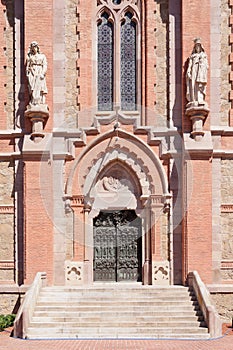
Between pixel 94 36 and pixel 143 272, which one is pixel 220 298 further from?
pixel 94 36

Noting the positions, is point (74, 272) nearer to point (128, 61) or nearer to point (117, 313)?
point (117, 313)

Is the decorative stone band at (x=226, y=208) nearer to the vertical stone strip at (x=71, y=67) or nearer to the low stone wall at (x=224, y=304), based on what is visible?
the low stone wall at (x=224, y=304)

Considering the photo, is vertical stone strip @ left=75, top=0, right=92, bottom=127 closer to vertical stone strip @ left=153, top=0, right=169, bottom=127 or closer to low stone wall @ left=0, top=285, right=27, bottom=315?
vertical stone strip @ left=153, top=0, right=169, bottom=127

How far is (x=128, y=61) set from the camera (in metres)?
18.4

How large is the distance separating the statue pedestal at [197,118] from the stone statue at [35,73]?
14.3 ft

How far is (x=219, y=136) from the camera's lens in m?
17.6

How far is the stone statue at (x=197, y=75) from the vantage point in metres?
17.0

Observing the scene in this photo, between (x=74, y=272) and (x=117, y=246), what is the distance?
1.54 metres

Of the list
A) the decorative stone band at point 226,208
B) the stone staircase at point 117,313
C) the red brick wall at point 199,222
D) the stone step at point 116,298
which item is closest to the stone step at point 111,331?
the stone staircase at point 117,313

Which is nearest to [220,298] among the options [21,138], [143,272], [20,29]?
[143,272]

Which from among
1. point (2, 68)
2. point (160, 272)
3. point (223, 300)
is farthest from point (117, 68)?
point (223, 300)

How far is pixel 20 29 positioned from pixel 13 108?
2.45 meters

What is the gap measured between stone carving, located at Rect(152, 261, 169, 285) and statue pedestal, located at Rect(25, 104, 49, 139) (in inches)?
202

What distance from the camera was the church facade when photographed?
1720 cm
